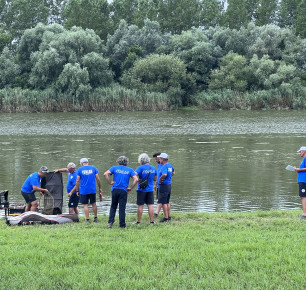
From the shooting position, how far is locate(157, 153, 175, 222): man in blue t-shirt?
45.7 ft

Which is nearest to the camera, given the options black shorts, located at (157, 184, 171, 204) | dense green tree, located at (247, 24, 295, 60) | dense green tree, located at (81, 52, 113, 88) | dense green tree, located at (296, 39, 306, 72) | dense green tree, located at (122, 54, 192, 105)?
black shorts, located at (157, 184, 171, 204)

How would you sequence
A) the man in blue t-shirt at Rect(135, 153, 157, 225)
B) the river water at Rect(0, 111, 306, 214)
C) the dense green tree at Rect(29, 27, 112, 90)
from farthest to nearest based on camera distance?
1. the dense green tree at Rect(29, 27, 112, 90)
2. the river water at Rect(0, 111, 306, 214)
3. the man in blue t-shirt at Rect(135, 153, 157, 225)

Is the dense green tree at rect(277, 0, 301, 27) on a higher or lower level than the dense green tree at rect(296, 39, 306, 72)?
higher

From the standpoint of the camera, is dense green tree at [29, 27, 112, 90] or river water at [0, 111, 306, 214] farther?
dense green tree at [29, 27, 112, 90]

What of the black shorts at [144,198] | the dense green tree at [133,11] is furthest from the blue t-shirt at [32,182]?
the dense green tree at [133,11]

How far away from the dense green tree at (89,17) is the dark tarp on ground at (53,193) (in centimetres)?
9617

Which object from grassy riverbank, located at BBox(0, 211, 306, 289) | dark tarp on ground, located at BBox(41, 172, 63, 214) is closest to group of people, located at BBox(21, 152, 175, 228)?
dark tarp on ground, located at BBox(41, 172, 63, 214)

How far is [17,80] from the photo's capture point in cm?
8231

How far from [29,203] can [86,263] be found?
21.9ft

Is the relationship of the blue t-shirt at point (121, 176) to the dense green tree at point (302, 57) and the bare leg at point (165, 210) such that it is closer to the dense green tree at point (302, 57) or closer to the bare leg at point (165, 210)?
the bare leg at point (165, 210)

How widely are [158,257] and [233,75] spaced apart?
74.7 m

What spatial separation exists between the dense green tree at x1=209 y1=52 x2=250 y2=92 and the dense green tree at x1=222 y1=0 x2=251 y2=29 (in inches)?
1300

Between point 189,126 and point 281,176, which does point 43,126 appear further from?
point 281,176

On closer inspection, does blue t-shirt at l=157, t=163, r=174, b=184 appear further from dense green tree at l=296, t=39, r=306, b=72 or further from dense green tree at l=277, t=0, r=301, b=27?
dense green tree at l=277, t=0, r=301, b=27
